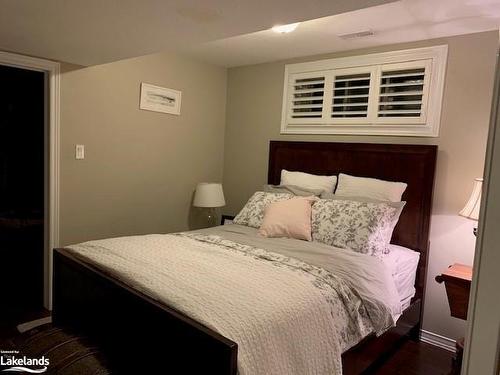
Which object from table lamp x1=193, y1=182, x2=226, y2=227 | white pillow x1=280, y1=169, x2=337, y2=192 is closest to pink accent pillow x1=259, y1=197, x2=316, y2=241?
white pillow x1=280, y1=169, x2=337, y2=192

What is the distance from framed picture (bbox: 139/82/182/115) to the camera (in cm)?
344

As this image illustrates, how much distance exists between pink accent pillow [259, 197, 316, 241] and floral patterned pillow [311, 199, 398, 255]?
7 centimetres

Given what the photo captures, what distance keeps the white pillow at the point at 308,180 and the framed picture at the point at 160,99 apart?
1.27 metres

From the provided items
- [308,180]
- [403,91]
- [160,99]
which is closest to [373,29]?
[403,91]

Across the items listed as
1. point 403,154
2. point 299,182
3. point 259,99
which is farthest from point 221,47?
point 403,154

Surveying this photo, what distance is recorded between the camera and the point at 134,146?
11.3ft

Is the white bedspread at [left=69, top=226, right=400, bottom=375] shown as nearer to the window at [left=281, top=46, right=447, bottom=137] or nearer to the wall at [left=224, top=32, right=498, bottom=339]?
the wall at [left=224, top=32, right=498, bottom=339]

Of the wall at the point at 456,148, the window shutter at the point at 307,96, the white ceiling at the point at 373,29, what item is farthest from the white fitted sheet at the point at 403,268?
the white ceiling at the point at 373,29

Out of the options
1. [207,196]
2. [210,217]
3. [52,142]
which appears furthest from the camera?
[210,217]

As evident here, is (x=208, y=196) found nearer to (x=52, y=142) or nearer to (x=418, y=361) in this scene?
(x=52, y=142)

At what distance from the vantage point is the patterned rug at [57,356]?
1679 mm

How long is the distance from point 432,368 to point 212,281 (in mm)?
1762

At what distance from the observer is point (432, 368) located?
98.9 inches

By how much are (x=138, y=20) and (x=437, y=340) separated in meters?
2.99
